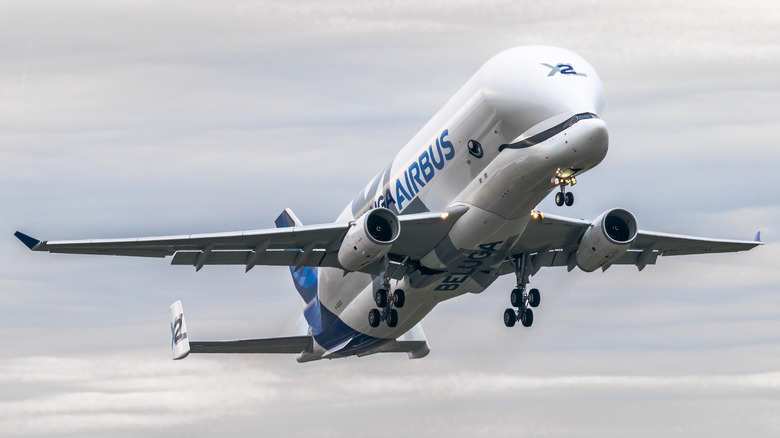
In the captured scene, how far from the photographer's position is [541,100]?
54.2m

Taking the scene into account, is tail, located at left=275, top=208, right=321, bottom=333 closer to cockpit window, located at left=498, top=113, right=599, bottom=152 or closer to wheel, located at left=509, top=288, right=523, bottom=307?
wheel, located at left=509, top=288, right=523, bottom=307

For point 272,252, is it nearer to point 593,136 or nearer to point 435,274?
point 435,274

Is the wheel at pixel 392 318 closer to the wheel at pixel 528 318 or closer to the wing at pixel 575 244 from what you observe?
the wheel at pixel 528 318

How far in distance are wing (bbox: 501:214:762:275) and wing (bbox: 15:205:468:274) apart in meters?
4.24

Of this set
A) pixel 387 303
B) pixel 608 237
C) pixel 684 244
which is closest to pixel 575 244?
pixel 608 237

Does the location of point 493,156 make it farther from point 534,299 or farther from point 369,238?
point 534,299

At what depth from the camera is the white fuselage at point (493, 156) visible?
54125mm

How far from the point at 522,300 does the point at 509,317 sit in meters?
0.84

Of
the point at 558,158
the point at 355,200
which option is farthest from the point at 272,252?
the point at 558,158

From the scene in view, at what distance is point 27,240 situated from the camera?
5447cm

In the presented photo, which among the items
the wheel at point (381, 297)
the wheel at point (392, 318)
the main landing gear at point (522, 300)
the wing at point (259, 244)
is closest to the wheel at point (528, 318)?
the main landing gear at point (522, 300)

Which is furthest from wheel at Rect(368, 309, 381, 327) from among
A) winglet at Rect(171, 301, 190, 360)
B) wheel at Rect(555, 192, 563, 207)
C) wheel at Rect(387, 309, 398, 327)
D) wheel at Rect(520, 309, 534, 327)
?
wheel at Rect(555, 192, 563, 207)

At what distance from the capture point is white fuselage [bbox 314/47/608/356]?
5412cm

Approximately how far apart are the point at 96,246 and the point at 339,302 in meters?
11.8
